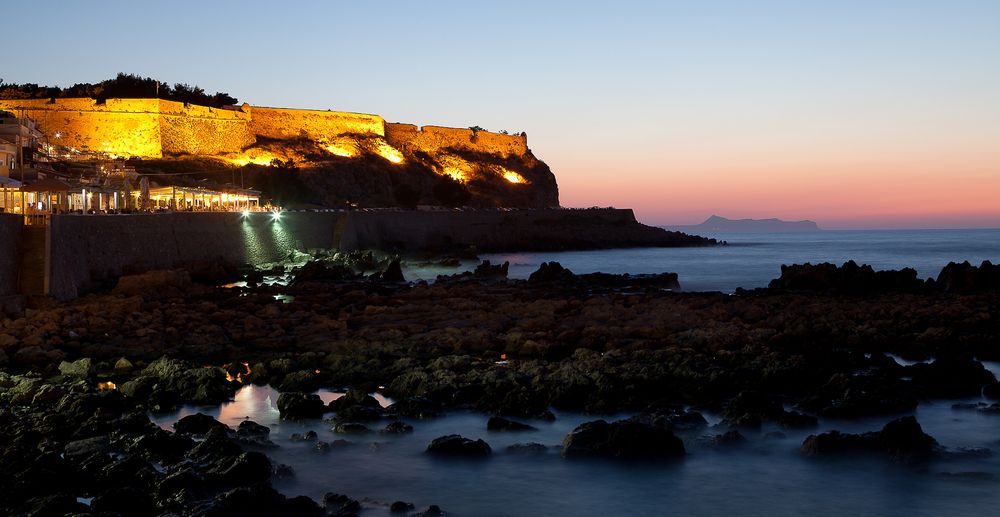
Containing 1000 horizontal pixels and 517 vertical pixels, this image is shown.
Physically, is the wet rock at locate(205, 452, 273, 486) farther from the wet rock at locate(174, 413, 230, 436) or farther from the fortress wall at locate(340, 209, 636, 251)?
the fortress wall at locate(340, 209, 636, 251)

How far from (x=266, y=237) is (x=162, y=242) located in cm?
744

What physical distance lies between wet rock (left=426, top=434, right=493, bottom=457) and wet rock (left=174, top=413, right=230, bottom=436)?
2.10 meters

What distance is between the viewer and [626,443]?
8.55 meters

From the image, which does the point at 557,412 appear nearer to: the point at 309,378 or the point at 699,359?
the point at 699,359

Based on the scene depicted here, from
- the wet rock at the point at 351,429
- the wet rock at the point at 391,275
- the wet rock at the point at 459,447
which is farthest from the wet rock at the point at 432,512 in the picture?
the wet rock at the point at 391,275

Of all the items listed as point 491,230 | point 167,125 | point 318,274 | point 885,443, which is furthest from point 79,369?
point 167,125

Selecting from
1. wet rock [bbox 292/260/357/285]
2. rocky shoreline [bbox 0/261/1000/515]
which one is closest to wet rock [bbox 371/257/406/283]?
wet rock [bbox 292/260/357/285]

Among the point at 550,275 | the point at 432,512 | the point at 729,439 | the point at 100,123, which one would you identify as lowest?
the point at 432,512

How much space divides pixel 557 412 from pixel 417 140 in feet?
A: 200

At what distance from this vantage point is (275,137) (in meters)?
59.3

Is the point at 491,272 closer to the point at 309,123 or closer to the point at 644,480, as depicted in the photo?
the point at 644,480

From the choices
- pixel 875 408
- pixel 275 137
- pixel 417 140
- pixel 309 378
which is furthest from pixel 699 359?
pixel 417 140

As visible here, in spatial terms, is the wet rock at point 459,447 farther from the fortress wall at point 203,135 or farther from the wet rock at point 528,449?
the fortress wall at point 203,135

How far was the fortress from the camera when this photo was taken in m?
48.2
